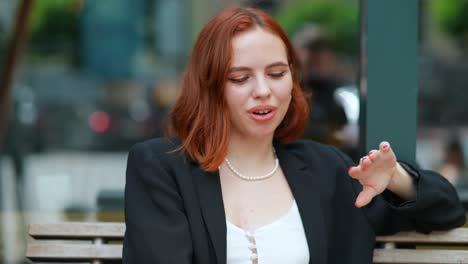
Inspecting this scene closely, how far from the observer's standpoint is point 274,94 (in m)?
2.67

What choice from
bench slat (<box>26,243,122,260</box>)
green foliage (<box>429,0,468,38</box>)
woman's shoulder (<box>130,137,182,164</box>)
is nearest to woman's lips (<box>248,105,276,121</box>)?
woman's shoulder (<box>130,137,182,164</box>)

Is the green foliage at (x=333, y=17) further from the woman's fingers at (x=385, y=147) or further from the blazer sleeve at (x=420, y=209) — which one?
the woman's fingers at (x=385, y=147)

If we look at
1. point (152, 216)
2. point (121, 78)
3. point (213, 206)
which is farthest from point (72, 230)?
point (121, 78)

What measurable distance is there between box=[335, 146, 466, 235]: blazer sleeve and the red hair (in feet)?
1.72

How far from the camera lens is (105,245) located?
2.87 m

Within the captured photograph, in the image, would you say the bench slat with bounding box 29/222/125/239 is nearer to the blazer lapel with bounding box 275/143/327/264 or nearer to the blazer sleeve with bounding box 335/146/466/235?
the blazer lapel with bounding box 275/143/327/264

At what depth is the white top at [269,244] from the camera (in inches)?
104

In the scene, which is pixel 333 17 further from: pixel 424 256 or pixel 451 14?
pixel 424 256

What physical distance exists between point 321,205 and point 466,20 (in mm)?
17709

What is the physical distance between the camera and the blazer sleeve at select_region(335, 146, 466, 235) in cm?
269

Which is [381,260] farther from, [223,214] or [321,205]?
[223,214]

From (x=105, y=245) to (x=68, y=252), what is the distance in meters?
0.12

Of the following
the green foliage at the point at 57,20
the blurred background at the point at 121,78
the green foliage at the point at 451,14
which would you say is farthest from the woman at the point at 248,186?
the green foliage at the point at 451,14

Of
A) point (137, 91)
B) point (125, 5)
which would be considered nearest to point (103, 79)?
point (137, 91)
